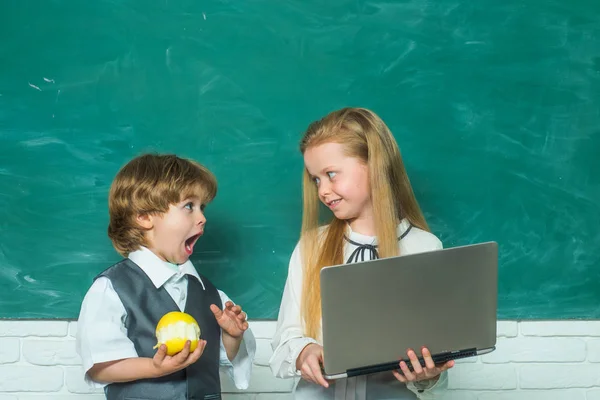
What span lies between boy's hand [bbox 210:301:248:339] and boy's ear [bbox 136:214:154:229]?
221 mm

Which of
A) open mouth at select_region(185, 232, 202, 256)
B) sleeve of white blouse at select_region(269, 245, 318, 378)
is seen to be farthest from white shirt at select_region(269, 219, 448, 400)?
open mouth at select_region(185, 232, 202, 256)

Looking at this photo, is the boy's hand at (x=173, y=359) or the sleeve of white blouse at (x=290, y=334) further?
the sleeve of white blouse at (x=290, y=334)

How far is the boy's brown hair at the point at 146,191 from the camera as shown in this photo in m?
1.57

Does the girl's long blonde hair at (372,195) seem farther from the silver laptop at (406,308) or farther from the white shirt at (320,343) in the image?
the silver laptop at (406,308)

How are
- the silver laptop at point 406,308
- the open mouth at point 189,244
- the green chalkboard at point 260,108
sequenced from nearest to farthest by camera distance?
the silver laptop at point 406,308 < the open mouth at point 189,244 < the green chalkboard at point 260,108

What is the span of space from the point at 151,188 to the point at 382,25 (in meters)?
0.84

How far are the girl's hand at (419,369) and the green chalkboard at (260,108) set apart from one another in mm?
681

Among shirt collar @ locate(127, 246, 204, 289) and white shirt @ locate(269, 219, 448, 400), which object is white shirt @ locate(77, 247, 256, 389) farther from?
white shirt @ locate(269, 219, 448, 400)

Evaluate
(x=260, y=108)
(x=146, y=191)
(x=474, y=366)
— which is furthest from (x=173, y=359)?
(x=474, y=366)

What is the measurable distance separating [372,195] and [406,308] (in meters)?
0.31

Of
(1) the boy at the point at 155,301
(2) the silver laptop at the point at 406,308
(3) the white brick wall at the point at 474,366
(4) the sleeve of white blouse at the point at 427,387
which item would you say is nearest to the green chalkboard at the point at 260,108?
(3) the white brick wall at the point at 474,366

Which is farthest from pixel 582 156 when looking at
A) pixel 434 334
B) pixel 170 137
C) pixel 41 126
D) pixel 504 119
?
pixel 41 126

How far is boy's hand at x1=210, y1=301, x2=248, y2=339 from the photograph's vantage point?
1.54 m

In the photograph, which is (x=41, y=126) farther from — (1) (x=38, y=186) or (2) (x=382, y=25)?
(2) (x=382, y=25)
